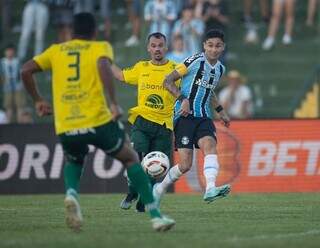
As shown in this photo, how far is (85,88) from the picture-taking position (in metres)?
11.1

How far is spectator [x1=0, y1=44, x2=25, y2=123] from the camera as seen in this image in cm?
2396

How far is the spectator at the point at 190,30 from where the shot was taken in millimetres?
23844

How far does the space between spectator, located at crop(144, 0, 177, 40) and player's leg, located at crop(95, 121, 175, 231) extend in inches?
498

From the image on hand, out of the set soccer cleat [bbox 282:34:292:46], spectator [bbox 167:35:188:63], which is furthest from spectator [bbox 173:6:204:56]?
soccer cleat [bbox 282:34:292:46]

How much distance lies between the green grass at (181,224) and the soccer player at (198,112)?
547mm

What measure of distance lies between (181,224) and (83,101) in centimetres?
201

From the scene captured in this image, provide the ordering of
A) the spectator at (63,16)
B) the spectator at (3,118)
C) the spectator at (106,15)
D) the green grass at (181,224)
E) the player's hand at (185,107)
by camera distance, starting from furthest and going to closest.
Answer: the spectator at (106,15) < the spectator at (63,16) < the spectator at (3,118) < the player's hand at (185,107) < the green grass at (181,224)

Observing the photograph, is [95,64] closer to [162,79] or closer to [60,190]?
[162,79]

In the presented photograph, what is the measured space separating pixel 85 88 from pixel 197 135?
347 centimetres

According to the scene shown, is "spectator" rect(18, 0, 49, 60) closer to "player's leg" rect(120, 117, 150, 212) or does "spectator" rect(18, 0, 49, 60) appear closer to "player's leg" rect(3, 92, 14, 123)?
"player's leg" rect(3, 92, 14, 123)

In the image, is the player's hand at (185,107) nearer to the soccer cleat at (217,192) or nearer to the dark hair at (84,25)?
the soccer cleat at (217,192)

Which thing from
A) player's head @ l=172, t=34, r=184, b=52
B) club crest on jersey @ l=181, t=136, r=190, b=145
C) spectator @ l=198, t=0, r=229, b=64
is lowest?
club crest on jersey @ l=181, t=136, r=190, b=145

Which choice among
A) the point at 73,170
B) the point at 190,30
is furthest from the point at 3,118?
the point at 73,170

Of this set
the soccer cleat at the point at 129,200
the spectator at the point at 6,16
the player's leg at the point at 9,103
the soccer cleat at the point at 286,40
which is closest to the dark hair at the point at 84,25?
the soccer cleat at the point at 129,200
